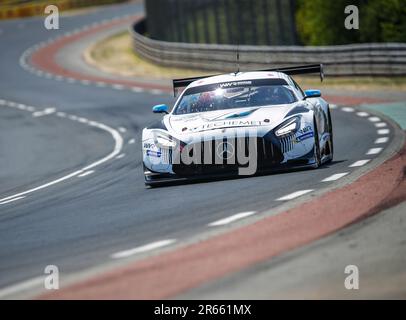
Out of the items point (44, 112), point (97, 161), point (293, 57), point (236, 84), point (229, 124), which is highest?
point (236, 84)

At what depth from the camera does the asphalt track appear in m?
10.0

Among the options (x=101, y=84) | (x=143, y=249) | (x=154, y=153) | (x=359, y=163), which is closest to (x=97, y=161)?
(x=154, y=153)

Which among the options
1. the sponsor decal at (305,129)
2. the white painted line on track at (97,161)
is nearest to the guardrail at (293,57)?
the white painted line on track at (97,161)

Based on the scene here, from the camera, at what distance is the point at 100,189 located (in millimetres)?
15266

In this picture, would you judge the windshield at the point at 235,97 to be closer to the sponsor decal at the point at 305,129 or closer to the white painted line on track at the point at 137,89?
the sponsor decal at the point at 305,129

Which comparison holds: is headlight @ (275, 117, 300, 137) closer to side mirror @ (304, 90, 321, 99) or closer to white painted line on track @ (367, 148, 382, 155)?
side mirror @ (304, 90, 321, 99)

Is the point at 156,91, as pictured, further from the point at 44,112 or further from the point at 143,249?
the point at 143,249

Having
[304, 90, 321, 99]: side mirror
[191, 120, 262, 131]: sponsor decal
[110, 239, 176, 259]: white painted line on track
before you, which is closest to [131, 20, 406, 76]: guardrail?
[304, 90, 321, 99]: side mirror

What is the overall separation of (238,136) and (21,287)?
17.2ft

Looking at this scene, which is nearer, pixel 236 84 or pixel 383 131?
pixel 236 84

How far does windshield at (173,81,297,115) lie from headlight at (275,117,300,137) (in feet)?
2.98
